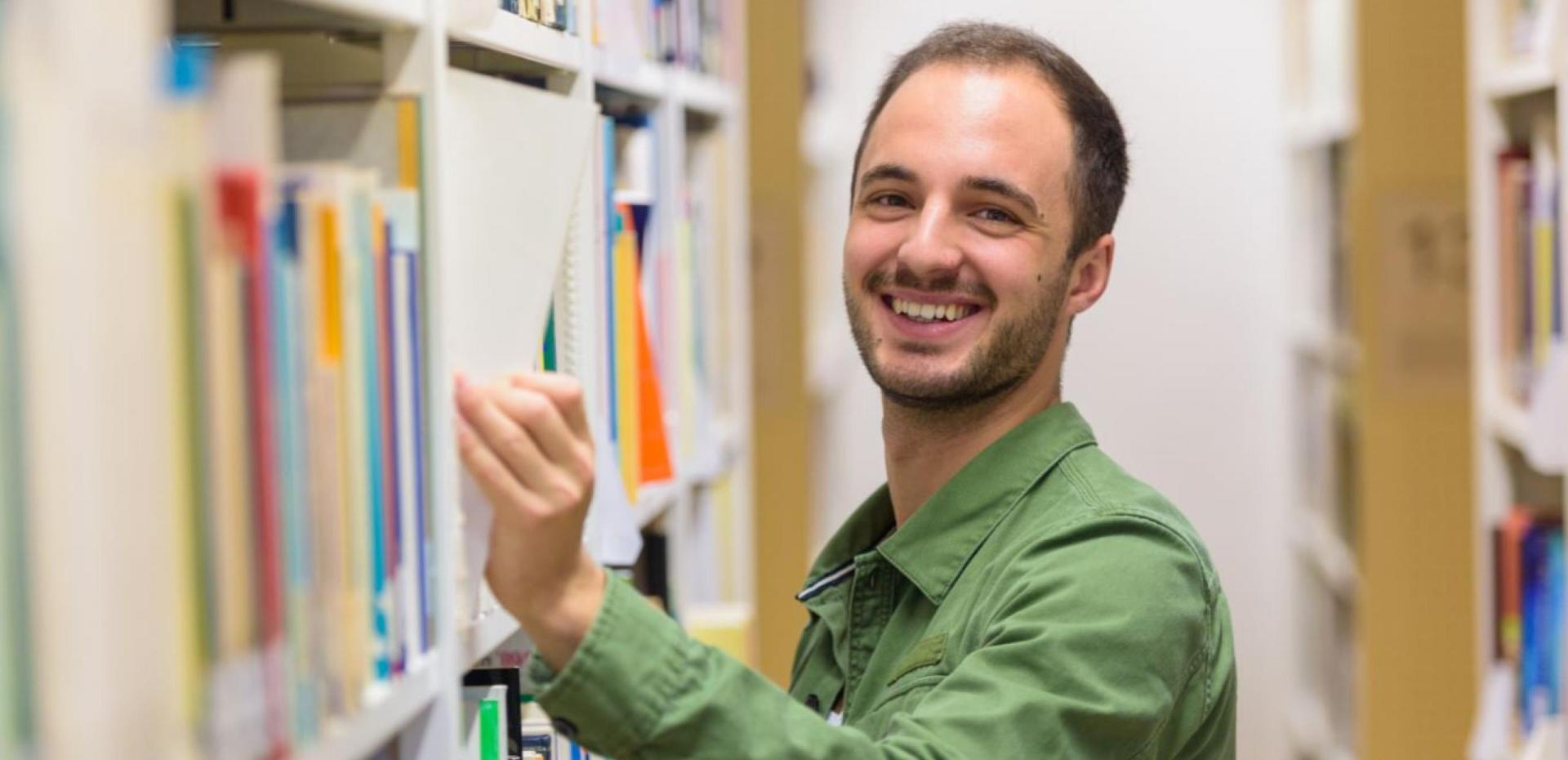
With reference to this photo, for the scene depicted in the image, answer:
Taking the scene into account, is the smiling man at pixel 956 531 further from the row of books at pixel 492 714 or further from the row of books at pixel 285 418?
the row of books at pixel 492 714

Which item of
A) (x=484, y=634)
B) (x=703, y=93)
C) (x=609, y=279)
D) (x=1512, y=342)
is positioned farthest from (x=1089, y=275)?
(x=1512, y=342)

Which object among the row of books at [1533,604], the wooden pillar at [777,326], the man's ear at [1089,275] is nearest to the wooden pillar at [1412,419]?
the row of books at [1533,604]

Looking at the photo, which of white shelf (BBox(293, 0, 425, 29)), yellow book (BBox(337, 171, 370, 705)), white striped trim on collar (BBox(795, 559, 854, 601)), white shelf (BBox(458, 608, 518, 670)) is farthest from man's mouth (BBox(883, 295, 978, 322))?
yellow book (BBox(337, 171, 370, 705))

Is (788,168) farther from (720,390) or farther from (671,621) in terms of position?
(671,621)

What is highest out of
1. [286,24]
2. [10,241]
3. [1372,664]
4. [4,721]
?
[286,24]

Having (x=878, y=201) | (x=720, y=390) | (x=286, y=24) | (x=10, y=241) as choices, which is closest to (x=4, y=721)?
(x=10, y=241)

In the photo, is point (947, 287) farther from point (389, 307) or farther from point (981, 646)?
point (389, 307)

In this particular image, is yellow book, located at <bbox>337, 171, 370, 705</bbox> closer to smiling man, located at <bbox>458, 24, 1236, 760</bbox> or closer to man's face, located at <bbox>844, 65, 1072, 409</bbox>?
smiling man, located at <bbox>458, 24, 1236, 760</bbox>

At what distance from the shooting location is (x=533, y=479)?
95 cm

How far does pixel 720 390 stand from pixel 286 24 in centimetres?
154

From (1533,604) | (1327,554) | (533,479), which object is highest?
(533,479)

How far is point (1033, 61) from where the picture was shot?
1549mm

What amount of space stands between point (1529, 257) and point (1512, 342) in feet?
0.40

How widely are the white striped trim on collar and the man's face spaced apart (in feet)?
0.49
